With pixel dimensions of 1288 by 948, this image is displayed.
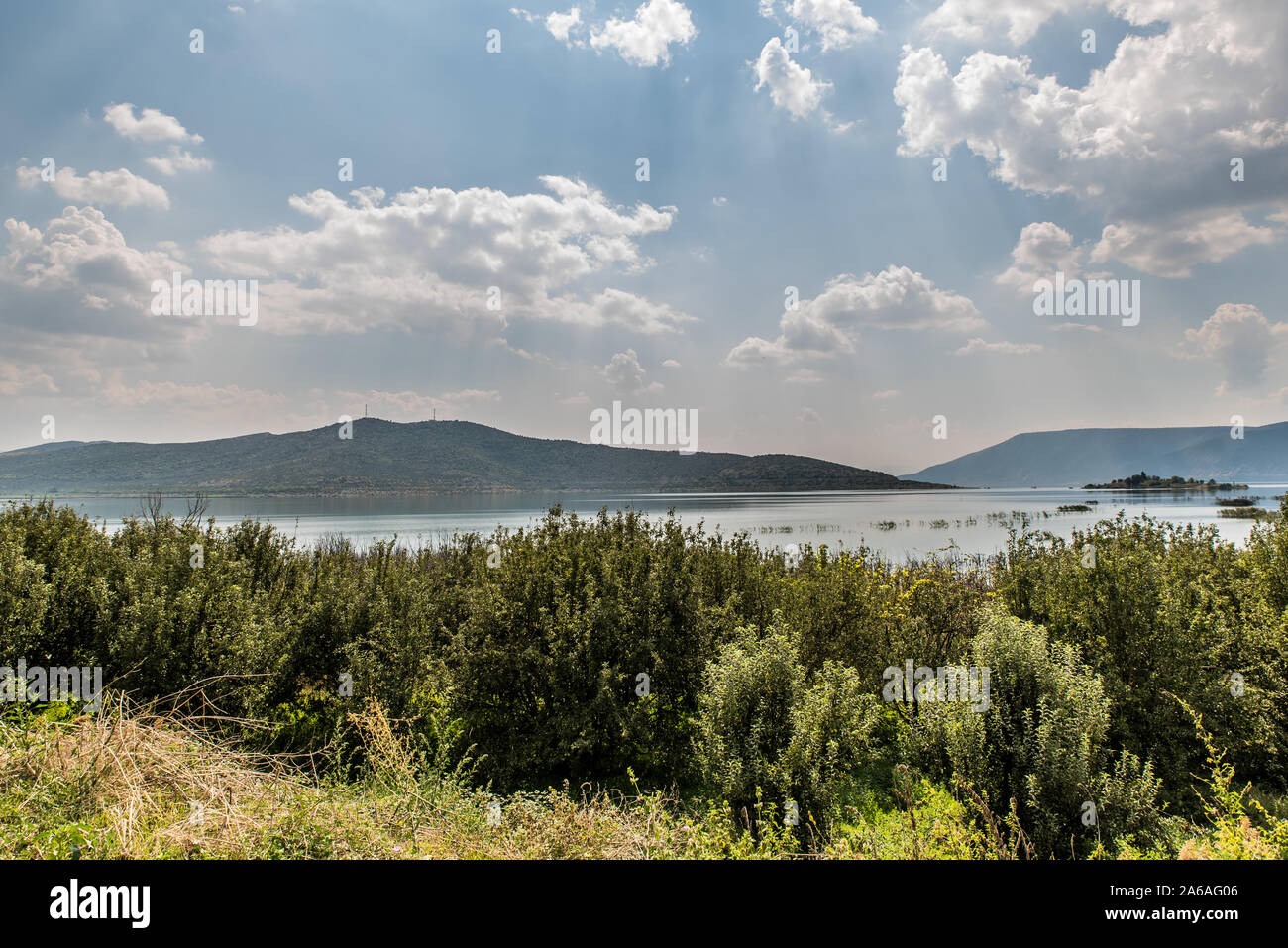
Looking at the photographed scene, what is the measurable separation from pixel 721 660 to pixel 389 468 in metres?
136

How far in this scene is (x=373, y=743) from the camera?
8.71m

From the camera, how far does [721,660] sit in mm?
7516

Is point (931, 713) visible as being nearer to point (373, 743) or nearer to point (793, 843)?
point (793, 843)

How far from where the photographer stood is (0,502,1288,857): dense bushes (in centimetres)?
666

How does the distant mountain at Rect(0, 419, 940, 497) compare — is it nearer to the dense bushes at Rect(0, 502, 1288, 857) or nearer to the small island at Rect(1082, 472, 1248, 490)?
the small island at Rect(1082, 472, 1248, 490)

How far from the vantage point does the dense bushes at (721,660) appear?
262 inches

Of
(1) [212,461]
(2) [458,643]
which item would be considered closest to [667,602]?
(2) [458,643]

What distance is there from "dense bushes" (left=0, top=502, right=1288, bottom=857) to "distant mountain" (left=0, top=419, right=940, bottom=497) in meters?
115

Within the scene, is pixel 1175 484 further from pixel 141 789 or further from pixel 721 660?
pixel 141 789

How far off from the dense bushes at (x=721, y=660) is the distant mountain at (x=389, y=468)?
115m

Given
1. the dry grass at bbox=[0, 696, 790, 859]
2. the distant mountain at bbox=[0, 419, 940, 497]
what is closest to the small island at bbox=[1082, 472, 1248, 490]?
the distant mountain at bbox=[0, 419, 940, 497]

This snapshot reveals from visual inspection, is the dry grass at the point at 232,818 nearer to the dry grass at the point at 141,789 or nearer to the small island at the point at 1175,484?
the dry grass at the point at 141,789

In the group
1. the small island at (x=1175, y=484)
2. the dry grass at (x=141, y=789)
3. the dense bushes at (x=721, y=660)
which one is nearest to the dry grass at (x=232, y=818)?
the dry grass at (x=141, y=789)
